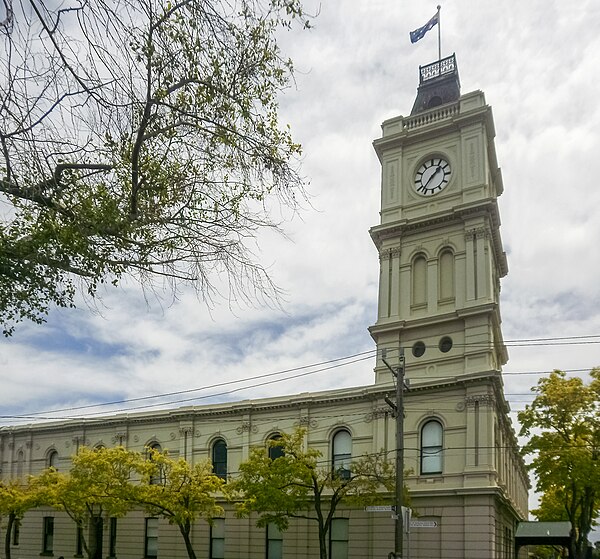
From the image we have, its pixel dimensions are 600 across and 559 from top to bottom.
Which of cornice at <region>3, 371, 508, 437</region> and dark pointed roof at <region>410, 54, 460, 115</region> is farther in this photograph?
dark pointed roof at <region>410, 54, 460, 115</region>

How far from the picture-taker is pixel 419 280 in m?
40.3

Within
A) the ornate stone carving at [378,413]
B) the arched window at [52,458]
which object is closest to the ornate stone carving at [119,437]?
the arched window at [52,458]

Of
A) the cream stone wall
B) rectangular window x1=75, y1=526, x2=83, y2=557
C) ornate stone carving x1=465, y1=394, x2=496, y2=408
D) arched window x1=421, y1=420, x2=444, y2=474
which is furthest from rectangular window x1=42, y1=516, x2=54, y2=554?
ornate stone carving x1=465, y1=394, x2=496, y2=408

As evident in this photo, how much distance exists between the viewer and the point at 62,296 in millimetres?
11273

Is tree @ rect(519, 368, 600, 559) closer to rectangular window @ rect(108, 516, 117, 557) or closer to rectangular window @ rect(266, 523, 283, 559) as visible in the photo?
rectangular window @ rect(266, 523, 283, 559)

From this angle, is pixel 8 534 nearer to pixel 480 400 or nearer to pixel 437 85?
pixel 480 400

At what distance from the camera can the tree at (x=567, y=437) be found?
35938mm

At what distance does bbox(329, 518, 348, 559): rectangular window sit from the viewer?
3806cm

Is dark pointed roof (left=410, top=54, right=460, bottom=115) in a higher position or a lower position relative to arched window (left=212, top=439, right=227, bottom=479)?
higher

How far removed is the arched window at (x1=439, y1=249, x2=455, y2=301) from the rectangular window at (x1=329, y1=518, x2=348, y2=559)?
510 inches

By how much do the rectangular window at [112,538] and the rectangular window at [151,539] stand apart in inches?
105

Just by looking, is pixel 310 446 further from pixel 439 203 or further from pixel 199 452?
pixel 439 203

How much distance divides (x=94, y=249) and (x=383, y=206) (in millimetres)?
32791

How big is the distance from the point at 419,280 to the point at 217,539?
1896cm
